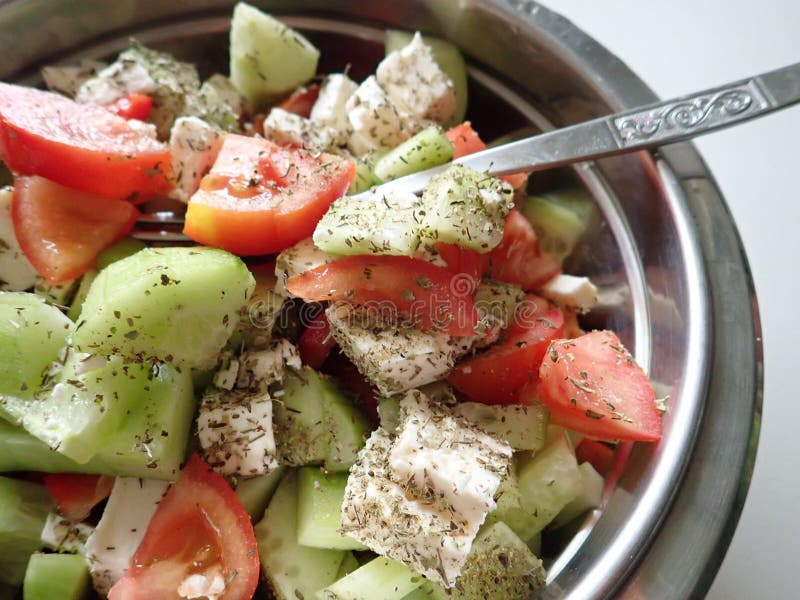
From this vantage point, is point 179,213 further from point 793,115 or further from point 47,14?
point 793,115

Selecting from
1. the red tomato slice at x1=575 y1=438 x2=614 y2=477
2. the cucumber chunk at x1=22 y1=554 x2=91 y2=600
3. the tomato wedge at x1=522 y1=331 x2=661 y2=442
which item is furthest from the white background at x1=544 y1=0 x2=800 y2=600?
the cucumber chunk at x1=22 y1=554 x2=91 y2=600

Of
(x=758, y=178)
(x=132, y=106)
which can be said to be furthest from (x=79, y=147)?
(x=758, y=178)

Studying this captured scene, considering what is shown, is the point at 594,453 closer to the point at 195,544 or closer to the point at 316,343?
the point at 316,343

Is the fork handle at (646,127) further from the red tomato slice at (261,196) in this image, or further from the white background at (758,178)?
the white background at (758,178)

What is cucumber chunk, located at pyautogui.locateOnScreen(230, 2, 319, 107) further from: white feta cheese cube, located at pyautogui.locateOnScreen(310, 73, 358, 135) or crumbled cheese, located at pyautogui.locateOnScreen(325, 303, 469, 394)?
crumbled cheese, located at pyautogui.locateOnScreen(325, 303, 469, 394)

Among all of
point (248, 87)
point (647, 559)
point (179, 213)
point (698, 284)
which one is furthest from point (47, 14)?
point (647, 559)

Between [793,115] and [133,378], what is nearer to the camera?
[133,378]
